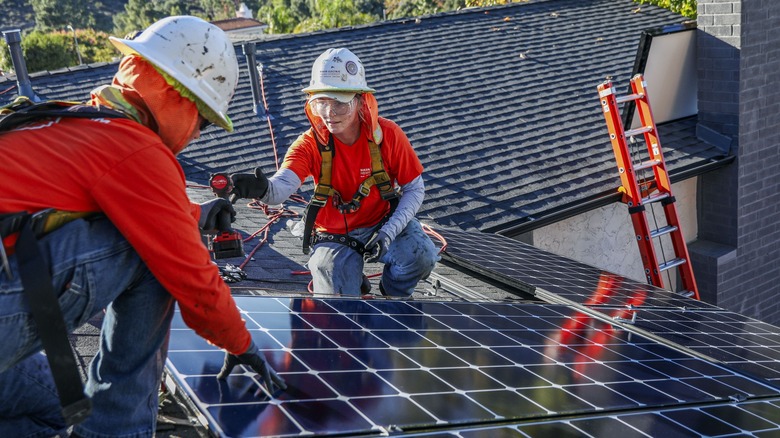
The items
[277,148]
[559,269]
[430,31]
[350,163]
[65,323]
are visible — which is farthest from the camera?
[430,31]

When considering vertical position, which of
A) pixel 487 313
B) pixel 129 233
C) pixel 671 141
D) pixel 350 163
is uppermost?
pixel 129 233

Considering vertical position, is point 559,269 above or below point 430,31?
below

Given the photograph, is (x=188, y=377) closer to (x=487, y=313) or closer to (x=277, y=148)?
(x=487, y=313)

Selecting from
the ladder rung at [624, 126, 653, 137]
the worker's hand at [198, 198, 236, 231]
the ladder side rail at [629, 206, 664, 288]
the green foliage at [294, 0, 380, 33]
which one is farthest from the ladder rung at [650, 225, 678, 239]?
the green foliage at [294, 0, 380, 33]

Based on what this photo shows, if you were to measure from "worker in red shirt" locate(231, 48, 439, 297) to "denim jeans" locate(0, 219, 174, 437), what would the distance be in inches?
85.1

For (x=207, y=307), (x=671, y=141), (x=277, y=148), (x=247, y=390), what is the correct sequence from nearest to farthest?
1. (x=207, y=307)
2. (x=247, y=390)
3. (x=277, y=148)
4. (x=671, y=141)

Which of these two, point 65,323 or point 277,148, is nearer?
point 65,323

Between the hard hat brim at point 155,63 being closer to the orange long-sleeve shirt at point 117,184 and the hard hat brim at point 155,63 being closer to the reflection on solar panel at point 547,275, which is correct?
the orange long-sleeve shirt at point 117,184

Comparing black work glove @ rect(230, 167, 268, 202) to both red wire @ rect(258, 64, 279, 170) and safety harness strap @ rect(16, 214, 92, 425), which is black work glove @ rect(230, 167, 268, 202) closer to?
safety harness strap @ rect(16, 214, 92, 425)

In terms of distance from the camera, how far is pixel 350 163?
5.51m

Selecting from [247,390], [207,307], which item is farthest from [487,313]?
[207,307]

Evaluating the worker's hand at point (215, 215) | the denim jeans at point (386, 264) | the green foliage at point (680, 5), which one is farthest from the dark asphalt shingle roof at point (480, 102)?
the worker's hand at point (215, 215)

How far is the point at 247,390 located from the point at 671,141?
9.84 meters

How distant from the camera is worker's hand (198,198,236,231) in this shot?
3652 mm
